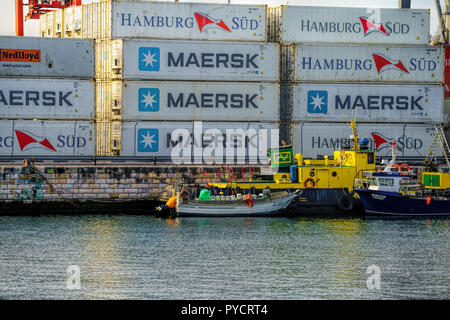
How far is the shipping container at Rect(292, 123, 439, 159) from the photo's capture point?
5219cm

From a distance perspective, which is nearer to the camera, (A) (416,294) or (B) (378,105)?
(A) (416,294)

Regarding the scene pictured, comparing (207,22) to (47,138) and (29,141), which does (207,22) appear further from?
(29,141)

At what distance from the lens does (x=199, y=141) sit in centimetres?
5091

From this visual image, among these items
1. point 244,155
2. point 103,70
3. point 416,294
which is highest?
point 103,70

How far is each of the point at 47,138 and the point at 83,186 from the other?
191 inches

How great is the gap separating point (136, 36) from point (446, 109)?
23.7 m

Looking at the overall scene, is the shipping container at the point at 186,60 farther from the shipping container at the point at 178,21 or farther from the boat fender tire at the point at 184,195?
the boat fender tire at the point at 184,195

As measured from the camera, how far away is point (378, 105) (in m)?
52.9

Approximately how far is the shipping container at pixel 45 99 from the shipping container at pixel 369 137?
43.5ft

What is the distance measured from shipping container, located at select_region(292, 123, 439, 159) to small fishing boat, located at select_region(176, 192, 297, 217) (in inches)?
302
